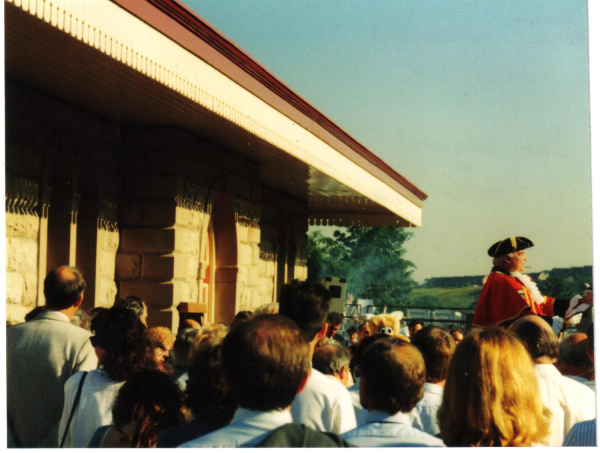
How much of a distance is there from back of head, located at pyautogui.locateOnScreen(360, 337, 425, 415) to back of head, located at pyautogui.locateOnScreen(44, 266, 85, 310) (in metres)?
1.85

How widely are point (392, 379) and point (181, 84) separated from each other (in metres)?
3.54

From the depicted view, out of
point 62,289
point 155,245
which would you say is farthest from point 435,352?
point 155,245

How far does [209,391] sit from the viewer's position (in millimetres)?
2963

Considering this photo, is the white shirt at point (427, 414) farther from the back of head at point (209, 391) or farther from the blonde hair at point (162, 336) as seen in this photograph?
the blonde hair at point (162, 336)

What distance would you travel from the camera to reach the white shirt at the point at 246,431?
8.16 feet

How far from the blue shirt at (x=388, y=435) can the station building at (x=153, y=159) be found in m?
2.79

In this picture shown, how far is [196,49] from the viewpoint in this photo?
5957 mm

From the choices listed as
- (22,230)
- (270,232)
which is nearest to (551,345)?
(22,230)

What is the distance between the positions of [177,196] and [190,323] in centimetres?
243

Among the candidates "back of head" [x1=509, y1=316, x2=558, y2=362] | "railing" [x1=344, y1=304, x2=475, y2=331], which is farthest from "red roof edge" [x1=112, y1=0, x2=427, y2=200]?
"back of head" [x1=509, y1=316, x2=558, y2=362]

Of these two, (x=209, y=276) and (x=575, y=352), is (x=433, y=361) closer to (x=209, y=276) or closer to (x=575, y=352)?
(x=575, y=352)

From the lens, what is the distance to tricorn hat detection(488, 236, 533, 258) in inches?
232

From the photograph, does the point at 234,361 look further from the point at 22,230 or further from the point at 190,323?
the point at 22,230

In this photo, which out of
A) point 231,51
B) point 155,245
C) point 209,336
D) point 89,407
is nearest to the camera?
point 209,336
